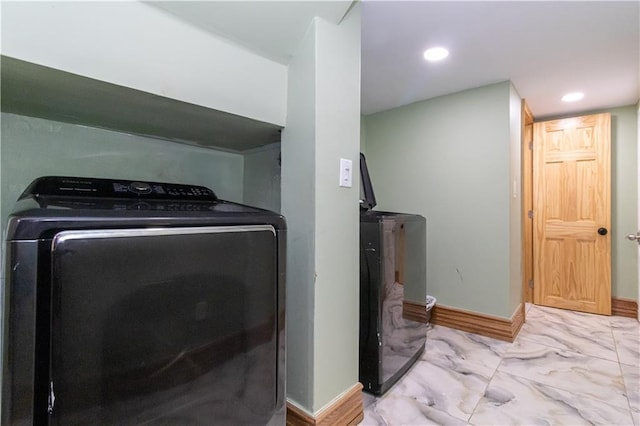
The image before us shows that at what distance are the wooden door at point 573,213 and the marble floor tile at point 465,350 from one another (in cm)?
149

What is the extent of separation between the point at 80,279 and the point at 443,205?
271 centimetres

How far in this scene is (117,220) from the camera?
756 millimetres

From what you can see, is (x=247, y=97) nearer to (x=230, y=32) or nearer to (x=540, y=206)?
(x=230, y=32)

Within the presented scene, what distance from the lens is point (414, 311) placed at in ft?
6.45

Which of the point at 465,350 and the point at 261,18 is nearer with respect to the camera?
the point at 261,18

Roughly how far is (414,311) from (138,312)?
5.43 feet

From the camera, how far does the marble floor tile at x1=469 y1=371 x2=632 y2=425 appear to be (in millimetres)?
1474

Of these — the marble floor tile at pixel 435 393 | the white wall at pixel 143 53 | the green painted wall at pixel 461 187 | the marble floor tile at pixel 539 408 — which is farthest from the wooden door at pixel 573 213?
the white wall at pixel 143 53

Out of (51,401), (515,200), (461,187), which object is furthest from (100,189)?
(515,200)

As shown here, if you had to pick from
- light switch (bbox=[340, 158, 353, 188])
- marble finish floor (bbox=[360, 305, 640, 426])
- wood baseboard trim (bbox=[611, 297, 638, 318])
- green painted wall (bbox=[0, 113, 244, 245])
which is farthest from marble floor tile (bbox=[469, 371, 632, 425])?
wood baseboard trim (bbox=[611, 297, 638, 318])

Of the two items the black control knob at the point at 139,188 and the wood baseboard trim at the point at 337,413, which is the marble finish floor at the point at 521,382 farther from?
the black control knob at the point at 139,188

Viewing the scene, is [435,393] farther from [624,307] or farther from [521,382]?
[624,307]

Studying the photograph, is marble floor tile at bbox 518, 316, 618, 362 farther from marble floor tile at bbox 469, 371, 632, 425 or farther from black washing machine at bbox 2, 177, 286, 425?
black washing machine at bbox 2, 177, 286, 425

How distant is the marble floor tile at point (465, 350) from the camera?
6.61ft
